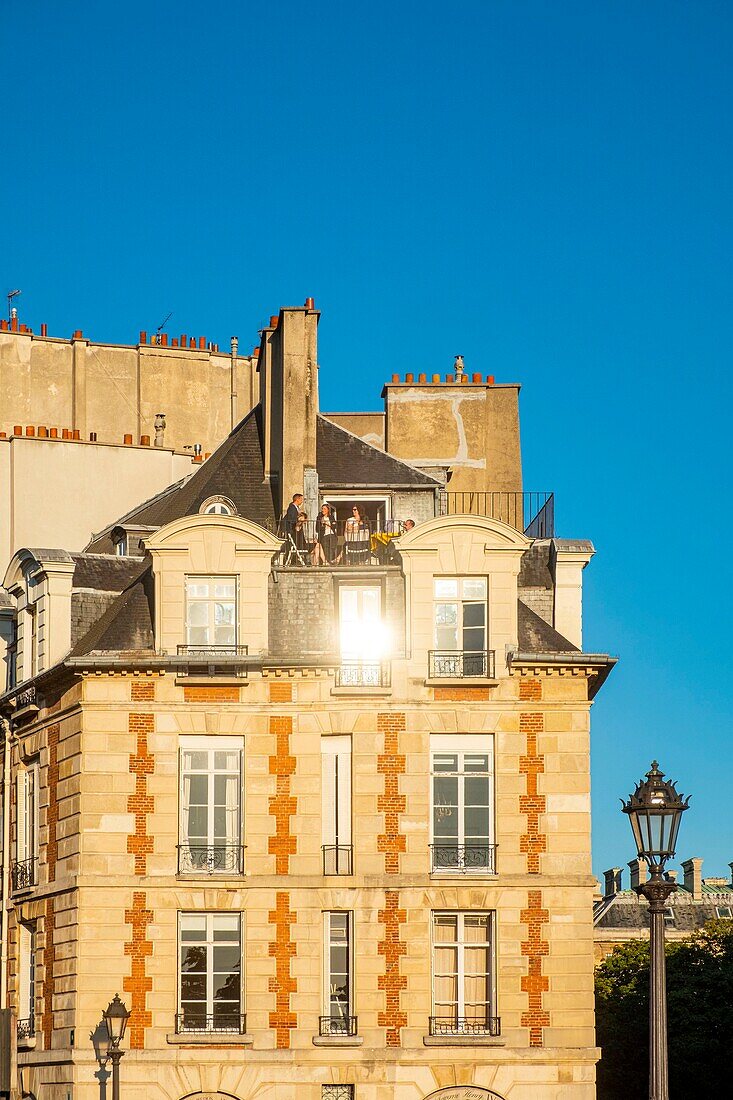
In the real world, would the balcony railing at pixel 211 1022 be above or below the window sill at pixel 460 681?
below

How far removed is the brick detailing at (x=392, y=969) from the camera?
1369 inches

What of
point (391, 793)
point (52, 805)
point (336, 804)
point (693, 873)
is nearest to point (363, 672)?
point (391, 793)

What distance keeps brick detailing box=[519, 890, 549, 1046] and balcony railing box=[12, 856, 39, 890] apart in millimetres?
8356

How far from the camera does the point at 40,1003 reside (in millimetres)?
36406

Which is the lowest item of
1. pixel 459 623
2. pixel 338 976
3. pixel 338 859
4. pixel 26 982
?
pixel 26 982

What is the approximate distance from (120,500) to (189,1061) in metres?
14.9

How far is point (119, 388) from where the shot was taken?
5491 cm

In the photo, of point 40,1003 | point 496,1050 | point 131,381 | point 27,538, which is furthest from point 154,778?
point 131,381

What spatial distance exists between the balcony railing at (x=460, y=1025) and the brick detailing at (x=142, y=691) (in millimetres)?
6867

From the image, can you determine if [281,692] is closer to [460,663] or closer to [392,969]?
[460,663]

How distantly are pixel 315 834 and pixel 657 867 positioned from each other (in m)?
13.3

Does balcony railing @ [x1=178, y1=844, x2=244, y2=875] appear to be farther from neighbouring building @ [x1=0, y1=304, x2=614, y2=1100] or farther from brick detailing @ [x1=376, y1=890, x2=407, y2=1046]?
brick detailing @ [x1=376, y1=890, x2=407, y2=1046]

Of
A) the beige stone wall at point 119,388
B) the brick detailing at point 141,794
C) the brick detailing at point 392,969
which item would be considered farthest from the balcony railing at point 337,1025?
the beige stone wall at point 119,388

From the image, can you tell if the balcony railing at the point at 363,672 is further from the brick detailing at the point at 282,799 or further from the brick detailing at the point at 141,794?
the brick detailing at the point at 141,794
